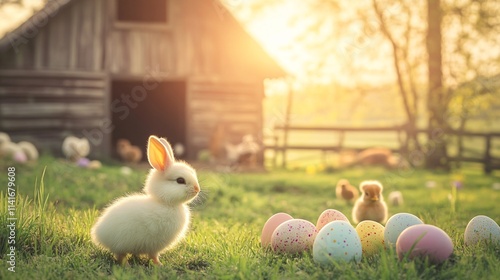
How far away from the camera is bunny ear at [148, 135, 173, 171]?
3898 millimetres

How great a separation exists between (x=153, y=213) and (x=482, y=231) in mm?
2685

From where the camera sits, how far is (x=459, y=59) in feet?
59.4

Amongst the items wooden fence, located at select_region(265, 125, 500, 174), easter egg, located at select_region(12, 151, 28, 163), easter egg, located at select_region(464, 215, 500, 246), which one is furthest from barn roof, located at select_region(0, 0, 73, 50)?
easter egg, located at select_region(464, 215, 500, 246)

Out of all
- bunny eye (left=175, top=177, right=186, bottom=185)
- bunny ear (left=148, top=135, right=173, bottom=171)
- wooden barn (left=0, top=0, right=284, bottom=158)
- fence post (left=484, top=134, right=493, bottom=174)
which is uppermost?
wooden barn (left=0, top=0, right=284, bottom=158)

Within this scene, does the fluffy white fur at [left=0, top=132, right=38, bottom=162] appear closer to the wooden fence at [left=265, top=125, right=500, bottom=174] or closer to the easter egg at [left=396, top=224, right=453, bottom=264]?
the wooden fence at [left=265, top=125, right=500, bottom=174]

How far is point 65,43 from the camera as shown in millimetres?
14719

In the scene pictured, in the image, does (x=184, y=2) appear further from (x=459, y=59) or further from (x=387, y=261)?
(x=387, y=261)

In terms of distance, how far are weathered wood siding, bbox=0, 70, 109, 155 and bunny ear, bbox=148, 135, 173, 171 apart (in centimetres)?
1135

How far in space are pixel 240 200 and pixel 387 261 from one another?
5.47m

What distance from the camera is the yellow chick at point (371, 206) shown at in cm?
671

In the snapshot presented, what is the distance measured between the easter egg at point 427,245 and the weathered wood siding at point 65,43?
41.3 ft

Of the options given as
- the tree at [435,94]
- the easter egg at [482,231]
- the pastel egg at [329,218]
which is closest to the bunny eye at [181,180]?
the pastel egg at [329,218]

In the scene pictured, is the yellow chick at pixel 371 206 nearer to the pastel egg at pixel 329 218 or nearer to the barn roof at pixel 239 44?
the pastel egg at pixel 329 218

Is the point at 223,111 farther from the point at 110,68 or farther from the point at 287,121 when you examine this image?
the point at 287,121
